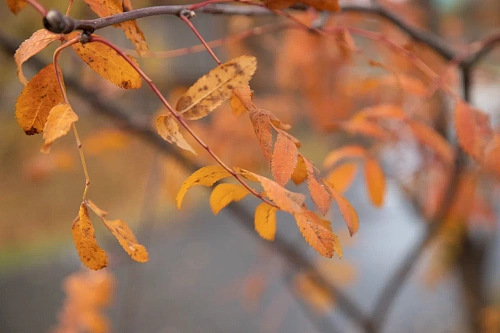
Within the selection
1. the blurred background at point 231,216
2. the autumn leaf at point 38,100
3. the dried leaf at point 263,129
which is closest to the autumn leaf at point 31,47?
the autumn leaf at point 38,100

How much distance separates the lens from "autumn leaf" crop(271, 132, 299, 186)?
0.21 metres

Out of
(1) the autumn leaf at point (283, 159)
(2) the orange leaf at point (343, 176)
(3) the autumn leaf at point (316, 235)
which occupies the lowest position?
(2) the orange leaf at point (343, 176)

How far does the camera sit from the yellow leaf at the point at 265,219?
235 mm

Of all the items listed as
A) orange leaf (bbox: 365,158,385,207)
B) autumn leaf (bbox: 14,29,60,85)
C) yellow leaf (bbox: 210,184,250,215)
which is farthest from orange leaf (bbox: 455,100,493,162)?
autumn leaf (bbox: 14,29,60,85)

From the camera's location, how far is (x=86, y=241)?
8.2 inches

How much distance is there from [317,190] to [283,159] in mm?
26

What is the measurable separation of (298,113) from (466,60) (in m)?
0.79

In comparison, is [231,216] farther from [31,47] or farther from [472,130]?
[31,47]

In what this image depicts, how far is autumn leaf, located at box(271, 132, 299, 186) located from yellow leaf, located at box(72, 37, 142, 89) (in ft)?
0.28

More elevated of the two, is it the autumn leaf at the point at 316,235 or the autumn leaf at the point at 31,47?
the autumn leaf at the point at 31,47

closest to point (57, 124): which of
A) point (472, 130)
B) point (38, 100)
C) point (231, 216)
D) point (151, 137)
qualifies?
point (38, 100)

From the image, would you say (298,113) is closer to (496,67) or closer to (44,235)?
(496,67)

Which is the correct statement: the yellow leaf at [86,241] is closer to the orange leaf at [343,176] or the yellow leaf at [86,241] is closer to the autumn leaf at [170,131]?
the autumn leaf at [170,131]

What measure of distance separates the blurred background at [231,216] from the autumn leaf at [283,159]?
1.72ft
